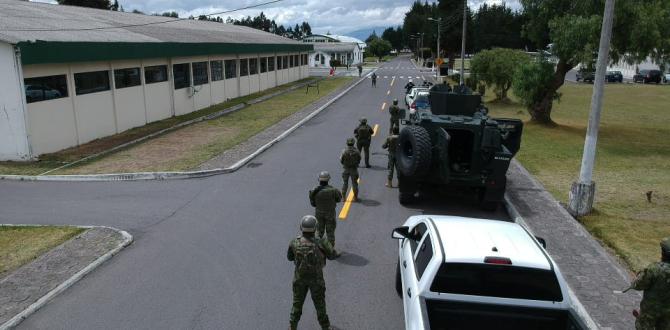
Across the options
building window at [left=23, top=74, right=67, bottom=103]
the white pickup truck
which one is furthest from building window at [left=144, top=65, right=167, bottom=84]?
the white pickup truck

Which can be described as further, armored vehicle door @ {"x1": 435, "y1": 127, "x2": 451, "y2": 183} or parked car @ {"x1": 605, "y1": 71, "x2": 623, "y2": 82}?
parked car @ {"x1": 605, "y1": 71, "x2": 623, "y2": 82}

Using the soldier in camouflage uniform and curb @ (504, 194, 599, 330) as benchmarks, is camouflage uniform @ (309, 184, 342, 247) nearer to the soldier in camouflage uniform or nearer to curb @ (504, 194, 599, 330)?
curb @ (504, 194, 599, 330)

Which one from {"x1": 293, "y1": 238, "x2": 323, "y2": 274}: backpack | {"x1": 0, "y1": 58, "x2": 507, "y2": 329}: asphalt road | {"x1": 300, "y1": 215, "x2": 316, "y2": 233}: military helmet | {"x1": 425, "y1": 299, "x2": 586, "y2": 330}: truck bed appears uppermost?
{"x1": 300, "y1": 215, "x2": 316, "y2": 233}: military helmet

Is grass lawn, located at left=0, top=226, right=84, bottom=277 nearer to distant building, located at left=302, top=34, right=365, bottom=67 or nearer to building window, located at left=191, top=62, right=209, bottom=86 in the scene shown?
building window, located at left=191, top=62, right=209, bottom=86

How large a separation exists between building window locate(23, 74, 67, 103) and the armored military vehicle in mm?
12057

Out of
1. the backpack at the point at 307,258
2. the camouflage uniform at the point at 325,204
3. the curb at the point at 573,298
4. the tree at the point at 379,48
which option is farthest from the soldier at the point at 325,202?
the tree at the point at 379,48

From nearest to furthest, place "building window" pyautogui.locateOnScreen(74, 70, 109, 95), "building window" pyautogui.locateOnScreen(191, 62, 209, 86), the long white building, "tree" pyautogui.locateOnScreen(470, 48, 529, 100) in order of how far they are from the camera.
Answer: the long white building
"building window" pyautogui.locateOnScreen(74, 70, 109, 95)
"building window" pyautogui.locateOnScreen(191, 62, 209, 86)
"tree" pyautogui.locateOnScreen(470, 48, 529, 100)

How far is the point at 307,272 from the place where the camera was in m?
6.25

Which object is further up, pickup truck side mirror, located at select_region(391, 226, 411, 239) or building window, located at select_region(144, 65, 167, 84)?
building window, located at select_region(144, 65, 167, 84)

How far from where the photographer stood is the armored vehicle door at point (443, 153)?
36.0ft

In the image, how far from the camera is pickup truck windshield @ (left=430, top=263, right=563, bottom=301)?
215 inches

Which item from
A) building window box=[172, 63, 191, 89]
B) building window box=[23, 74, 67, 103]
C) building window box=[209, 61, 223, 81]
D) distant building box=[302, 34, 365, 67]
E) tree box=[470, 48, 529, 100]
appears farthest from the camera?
distant building box=[302, 34, 365, 67]

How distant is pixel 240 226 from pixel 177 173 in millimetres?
4715

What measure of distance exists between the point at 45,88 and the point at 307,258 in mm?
14722
